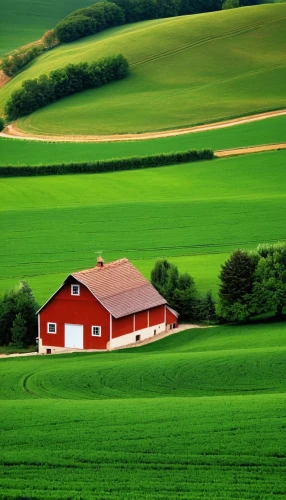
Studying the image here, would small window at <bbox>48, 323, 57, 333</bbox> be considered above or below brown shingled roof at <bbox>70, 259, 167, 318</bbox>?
below

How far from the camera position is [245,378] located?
45.1m

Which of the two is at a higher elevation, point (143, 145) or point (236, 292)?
point (143, 145)

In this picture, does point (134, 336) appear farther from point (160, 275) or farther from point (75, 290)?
point (160, 275)

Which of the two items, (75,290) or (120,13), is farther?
(120,13)

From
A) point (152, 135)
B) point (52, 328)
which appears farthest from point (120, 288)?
point (152, 135)

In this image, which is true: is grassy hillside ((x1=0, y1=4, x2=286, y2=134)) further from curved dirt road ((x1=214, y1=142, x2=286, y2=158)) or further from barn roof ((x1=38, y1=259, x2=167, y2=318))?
barn roof ((x1=38, y1=259, x2=167, y2=318))

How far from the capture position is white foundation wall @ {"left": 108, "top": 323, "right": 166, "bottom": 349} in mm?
59394

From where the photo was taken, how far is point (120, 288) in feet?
201

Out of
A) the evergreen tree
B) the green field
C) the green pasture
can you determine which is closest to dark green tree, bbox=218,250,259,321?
the evergreen tree

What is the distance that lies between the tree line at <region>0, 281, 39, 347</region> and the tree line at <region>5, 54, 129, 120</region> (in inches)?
3227

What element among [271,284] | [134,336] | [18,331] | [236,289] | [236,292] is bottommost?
[134,336]

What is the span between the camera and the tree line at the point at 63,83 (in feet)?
465

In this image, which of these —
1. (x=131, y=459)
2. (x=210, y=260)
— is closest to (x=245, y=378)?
(x=131, y=459)

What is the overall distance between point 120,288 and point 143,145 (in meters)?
57.6
